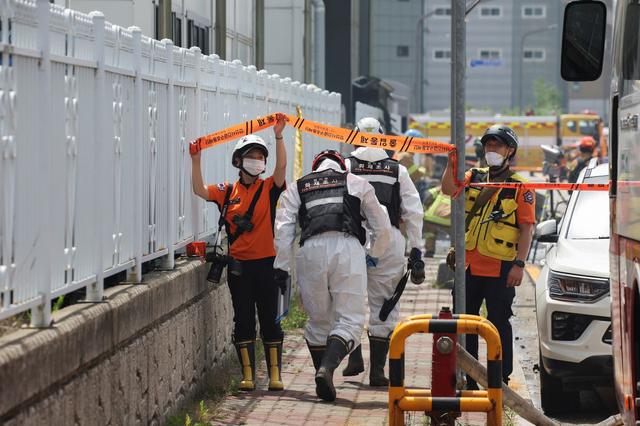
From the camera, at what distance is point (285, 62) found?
28.0 m

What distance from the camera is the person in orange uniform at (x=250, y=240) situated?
1059 centimetres

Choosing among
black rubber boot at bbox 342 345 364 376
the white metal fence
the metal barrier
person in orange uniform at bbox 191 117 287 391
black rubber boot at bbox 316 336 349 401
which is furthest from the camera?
black rubber boot at bbox 342 345 364 376

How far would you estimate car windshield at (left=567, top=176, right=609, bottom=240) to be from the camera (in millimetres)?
11000

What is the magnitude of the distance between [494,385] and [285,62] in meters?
21.0

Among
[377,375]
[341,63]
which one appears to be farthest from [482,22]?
[377,375]

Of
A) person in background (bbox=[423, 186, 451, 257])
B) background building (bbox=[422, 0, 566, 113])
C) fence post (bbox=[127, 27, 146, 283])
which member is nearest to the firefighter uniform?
fence post (bbox=[127, 27, 146, 283])

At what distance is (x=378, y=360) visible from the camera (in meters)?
11.1

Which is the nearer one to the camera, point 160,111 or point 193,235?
point 160,111

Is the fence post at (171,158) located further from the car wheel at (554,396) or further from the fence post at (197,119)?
the car wheel at (554,396)

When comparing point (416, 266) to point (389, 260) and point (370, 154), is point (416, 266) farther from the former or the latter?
point (370, 154)

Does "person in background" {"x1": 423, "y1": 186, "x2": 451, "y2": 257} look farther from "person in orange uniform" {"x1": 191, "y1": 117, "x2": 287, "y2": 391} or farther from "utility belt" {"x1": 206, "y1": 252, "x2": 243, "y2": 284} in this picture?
"utility belt" {"x1": 206, "y1": 252, "x2": 243, "y2": 284}

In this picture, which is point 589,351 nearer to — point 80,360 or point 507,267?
point 507,267

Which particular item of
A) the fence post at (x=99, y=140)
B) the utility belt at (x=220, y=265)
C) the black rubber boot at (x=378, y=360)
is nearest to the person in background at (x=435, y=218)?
the black rubber boot at (x=378, y=360)

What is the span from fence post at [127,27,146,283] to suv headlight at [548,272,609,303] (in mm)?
2922
